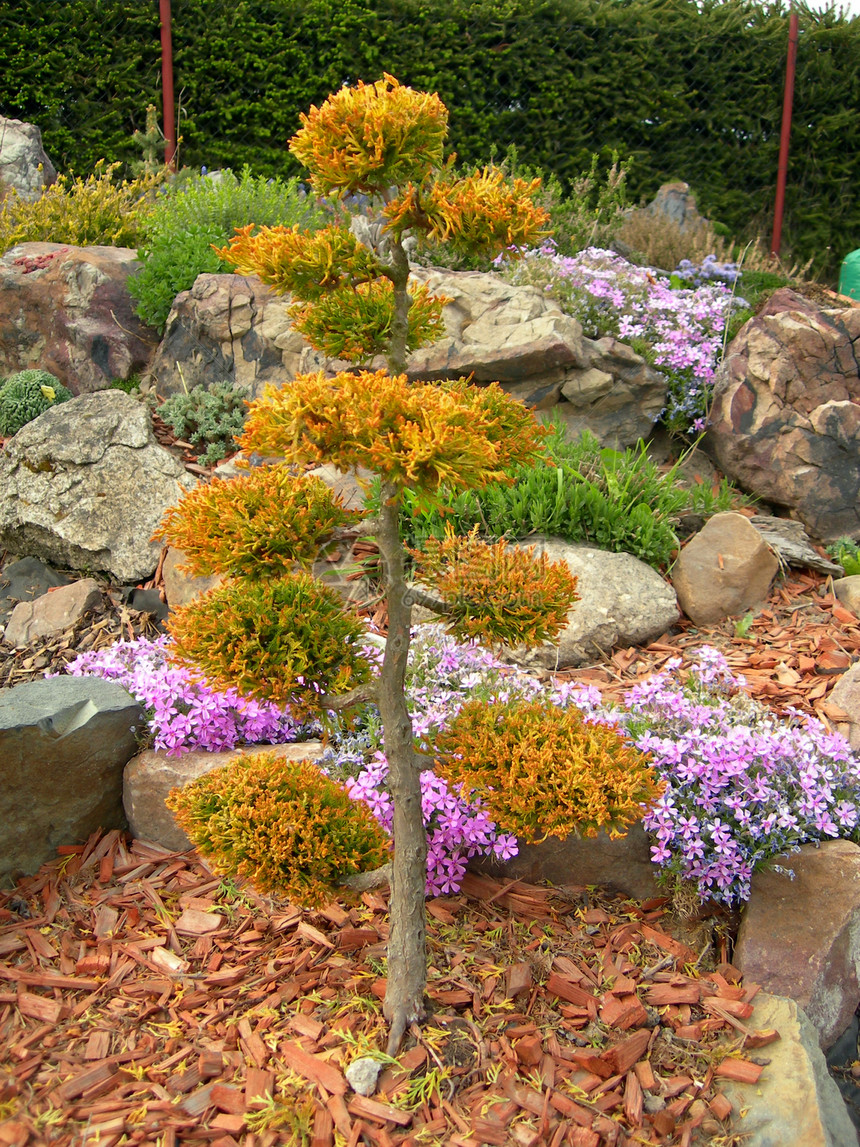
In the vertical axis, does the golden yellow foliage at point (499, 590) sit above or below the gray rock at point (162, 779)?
above

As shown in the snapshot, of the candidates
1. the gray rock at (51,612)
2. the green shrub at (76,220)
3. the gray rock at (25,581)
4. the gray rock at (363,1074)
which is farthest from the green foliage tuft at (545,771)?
the green shrub at (76,220)

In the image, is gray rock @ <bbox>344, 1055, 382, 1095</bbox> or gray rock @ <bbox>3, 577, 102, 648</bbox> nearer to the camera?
gray rock @ <bbox>344, 1055, 382, 1095</bbox>

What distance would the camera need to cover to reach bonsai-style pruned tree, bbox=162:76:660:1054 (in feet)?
5.38

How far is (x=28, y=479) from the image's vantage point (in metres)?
4.78

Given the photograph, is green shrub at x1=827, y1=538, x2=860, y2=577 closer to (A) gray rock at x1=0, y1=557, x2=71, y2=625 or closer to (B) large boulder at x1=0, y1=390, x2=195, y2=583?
(B) large boulder at x1=0, y1=390, x2=195, y2=583

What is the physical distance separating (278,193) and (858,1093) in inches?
271

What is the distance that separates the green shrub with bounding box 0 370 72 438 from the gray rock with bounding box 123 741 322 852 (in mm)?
3213

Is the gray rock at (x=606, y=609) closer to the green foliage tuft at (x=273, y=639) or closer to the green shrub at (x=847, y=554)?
the green shrub at (x=847, y=554)

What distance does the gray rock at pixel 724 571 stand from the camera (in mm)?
4473

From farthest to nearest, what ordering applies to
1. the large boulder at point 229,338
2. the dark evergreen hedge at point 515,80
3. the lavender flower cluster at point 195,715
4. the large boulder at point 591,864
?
the dark evergreen hedge at point 515,80, the large boulder at point 229,338, the lavender flower cluster at point 195,715, the large boulder at point 591,864

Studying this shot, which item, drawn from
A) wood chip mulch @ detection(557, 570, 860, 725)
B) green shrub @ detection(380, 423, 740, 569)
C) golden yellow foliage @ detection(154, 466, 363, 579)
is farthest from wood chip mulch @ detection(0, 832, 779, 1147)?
green shrub @ detection(380, 423, 740, 569)

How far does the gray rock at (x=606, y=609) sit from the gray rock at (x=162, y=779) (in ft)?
4.88

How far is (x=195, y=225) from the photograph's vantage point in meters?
5.88

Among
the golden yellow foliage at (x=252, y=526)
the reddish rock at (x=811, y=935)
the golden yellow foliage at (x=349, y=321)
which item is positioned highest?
the golden yellow foliage at (x=349, y=321)
